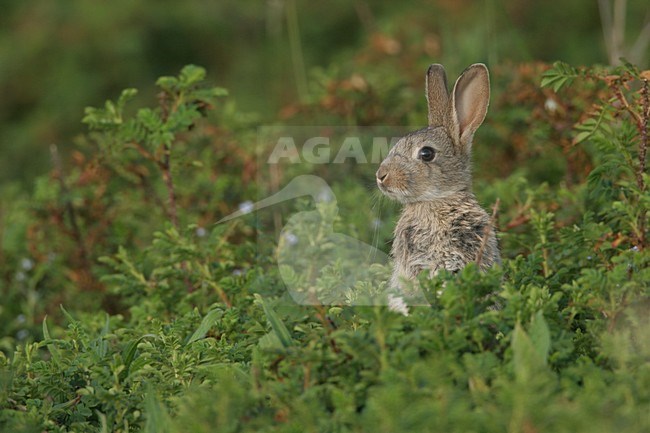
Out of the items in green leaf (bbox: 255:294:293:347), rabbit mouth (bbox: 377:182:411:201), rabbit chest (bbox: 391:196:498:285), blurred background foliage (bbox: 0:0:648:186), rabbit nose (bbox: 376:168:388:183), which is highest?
blurred background foliage (bbox: 0:0:648:186)

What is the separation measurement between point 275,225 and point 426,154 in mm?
1394

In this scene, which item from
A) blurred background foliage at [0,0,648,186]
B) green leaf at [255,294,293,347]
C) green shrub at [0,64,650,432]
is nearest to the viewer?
green shrub at [0,64,650,432]

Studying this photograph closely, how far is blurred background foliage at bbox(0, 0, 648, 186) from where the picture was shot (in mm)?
9609

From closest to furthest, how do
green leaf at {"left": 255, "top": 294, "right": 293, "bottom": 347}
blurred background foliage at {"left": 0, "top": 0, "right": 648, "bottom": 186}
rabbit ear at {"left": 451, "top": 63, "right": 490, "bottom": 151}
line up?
green leaf at {"left": 255, "top": 294, "right": 293, "bottom": 347} < rabbit ear at {"left": 451, "top": 63, "right": 490, "bottom": 151} < blurred background foliage at {"left": 0, "top": 0, "right": 648, "bottom": 186}

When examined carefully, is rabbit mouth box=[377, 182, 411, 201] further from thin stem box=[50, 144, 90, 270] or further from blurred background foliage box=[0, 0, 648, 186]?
blurred background foliage box=[0, 0, 648, 186]

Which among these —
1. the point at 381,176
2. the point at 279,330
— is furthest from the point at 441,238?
the point at 279,330

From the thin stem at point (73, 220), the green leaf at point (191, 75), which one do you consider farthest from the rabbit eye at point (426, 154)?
the thin stem at point (73, 220)

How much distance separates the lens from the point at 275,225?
20.3 feet

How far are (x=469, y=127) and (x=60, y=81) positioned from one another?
600 centimetres

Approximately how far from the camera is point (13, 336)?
5988 millimetres

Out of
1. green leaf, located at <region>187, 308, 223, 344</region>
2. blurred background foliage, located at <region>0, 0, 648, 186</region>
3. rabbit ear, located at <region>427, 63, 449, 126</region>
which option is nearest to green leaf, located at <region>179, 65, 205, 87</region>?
rabbit ear, located at <region>427, 63, 449, 126</region>

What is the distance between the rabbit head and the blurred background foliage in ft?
12.4

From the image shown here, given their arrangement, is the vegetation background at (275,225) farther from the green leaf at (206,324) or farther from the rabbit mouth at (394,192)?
the rabbit mouth at (394,192)

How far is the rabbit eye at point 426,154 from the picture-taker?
5.14 meters
